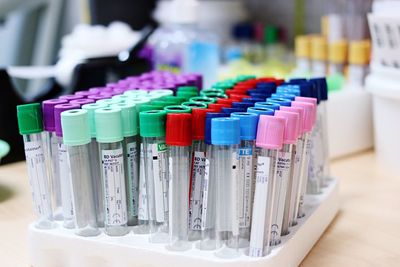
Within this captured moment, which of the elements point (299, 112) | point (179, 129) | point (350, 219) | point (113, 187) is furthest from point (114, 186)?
point (350, 219)

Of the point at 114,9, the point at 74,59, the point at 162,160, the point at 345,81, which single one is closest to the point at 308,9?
the point at 345,81

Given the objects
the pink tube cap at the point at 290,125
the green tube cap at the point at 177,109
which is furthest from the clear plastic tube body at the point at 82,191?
the pink tube cap at the point at 290,125

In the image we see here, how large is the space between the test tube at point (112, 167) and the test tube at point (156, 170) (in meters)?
Result: 0.03

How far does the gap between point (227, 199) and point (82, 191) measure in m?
0.17

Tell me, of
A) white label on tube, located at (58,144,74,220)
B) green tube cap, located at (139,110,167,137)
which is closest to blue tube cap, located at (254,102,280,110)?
green tube cap, located at (139,110,167,137)

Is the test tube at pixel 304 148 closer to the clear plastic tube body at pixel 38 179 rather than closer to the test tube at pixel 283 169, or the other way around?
the test tube at pixel 283 169

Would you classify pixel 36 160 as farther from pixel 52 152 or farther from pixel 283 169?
pixel 283 169

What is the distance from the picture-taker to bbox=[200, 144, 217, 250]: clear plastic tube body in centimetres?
58

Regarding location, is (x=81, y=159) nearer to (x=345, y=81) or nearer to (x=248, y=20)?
(x=345, y=81)

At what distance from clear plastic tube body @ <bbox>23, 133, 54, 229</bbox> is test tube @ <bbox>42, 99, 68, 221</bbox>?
0.05ft

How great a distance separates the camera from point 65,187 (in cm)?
63

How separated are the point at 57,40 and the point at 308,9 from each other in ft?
2.35

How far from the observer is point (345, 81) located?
1.11m

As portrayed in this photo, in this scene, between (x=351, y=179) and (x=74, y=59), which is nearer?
(x=351, y=179)
